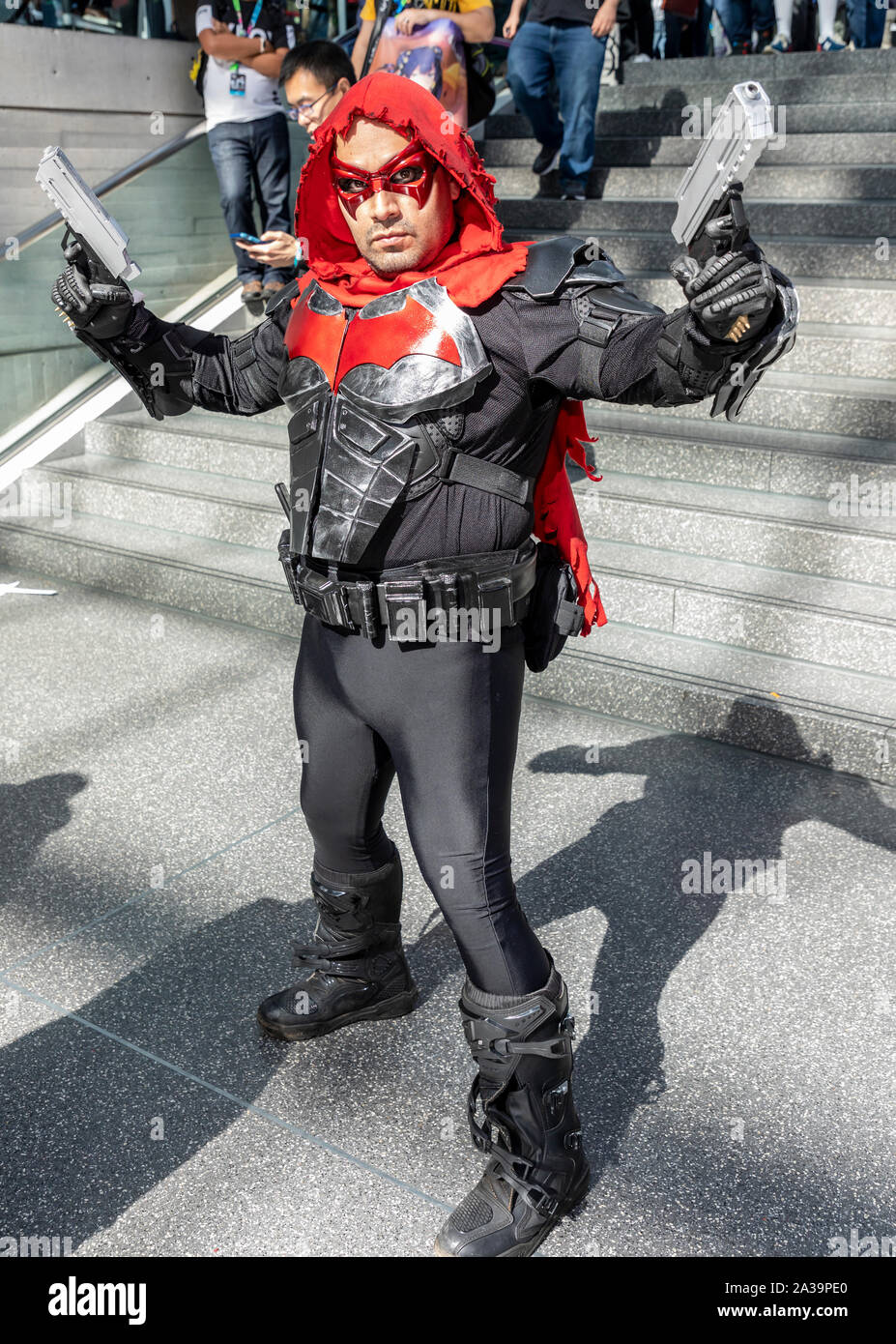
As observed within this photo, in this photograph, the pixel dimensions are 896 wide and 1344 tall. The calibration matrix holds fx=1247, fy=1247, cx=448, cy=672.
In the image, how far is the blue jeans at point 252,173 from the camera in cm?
695

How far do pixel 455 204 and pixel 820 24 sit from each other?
25.6 feet

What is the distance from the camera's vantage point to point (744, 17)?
9.12 m

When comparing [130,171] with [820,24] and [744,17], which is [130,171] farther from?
[820,24]

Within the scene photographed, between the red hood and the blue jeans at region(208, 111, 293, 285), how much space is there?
16.0 feet

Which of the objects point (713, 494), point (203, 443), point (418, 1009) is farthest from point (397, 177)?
point (203, 443)

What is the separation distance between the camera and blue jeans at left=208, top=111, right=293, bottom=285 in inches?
273

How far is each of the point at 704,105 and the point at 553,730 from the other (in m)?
5.14

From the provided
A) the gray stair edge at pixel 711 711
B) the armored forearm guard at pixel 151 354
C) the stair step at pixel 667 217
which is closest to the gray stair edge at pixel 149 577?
the gray stair edge at pixel 711 711

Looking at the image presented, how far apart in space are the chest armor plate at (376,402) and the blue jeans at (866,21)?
25.8ft

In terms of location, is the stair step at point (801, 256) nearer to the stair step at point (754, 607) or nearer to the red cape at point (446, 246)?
the stair step at point (754, 607)

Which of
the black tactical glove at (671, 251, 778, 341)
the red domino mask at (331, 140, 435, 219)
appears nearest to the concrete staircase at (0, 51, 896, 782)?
the black tactical glove at (671, 251, 778, 341)
